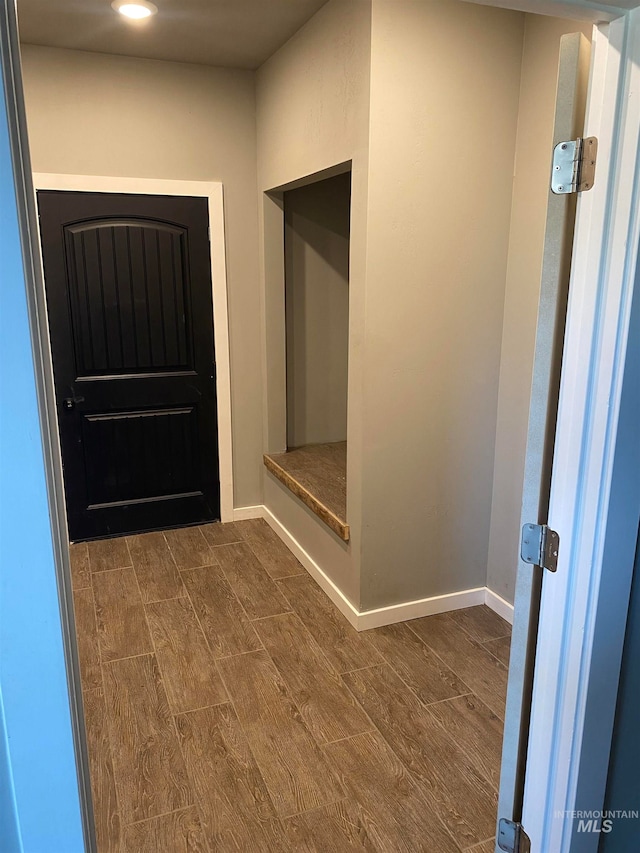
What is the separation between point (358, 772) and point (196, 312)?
2.59 m

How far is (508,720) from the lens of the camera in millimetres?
1407

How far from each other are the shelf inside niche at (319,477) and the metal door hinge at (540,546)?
152cm

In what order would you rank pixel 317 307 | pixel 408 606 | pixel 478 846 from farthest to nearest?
pixel 317 307
pixel 408 606
pixel 478 846

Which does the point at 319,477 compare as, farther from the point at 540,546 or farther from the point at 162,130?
the point at 540,546

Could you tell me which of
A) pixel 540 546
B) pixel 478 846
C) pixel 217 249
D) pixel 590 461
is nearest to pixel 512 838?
pixel 478 846

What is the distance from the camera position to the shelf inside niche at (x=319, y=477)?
2952 millimetres

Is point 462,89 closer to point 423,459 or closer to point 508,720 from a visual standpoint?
point 423,459

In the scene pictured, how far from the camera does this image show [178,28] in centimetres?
286

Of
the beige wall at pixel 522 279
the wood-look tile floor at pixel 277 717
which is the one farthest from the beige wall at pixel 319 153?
the beige wall at pixel 522 279

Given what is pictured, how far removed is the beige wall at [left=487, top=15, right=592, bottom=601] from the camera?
2363mm

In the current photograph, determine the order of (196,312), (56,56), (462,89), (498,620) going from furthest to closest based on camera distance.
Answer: (196,312) → (56,56) → (498,620) → (462,89)

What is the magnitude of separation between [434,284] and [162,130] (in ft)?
6.17

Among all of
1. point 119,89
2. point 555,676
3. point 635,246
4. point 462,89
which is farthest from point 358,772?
point 119,89

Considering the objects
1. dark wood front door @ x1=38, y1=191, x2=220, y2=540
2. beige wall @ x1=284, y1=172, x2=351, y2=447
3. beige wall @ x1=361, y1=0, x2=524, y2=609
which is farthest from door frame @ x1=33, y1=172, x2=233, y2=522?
beige wall @ x1=361, y1=0, x2=524, y2=609
